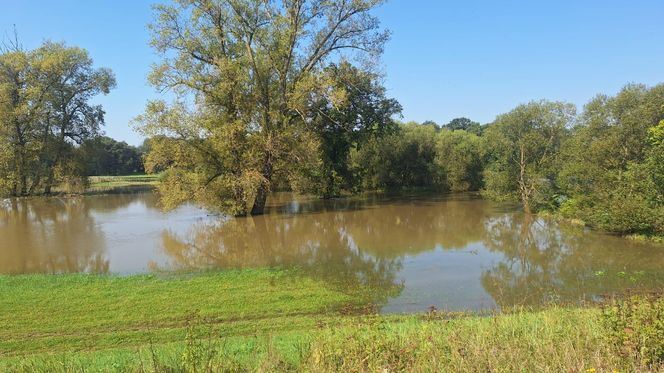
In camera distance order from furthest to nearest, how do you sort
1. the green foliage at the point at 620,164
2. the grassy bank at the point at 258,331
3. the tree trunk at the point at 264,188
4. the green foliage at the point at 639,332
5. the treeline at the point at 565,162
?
1. the tree trunk at the point at 264,188
2. the treeline at the point at 565,162
3. the green foliage at the point at 620,164
4. the grassy bank at the point at 258,331
5. the green foliage at the point at 639,332

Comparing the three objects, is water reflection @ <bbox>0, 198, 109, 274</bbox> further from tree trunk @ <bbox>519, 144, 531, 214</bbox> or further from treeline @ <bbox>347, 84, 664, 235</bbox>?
tree trunk @ <bbox>519, 144, 531, 214</bbox>

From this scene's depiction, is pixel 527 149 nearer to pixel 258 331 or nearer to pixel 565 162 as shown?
pixel 565 162

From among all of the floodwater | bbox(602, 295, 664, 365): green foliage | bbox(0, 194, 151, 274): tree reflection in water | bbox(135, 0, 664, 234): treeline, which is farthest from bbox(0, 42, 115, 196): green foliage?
bbox(602, 295, 664, 365): green foliage

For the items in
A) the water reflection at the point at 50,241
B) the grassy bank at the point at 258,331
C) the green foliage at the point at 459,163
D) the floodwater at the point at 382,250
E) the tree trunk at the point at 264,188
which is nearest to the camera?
the grassy bank at the point at 258,331

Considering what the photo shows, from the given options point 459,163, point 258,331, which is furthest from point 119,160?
point 258,331

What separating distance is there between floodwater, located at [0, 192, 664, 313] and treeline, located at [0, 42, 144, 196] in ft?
44.6

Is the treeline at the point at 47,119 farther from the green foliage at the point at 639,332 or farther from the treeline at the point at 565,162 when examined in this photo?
the green foliage at the point at 639,332

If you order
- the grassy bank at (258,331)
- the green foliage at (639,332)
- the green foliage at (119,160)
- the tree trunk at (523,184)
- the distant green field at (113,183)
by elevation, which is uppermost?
the green foliage at (119,160)

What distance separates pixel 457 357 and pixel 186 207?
105ft

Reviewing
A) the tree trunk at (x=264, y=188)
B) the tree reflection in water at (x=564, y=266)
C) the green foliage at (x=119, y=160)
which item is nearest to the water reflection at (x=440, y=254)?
the tree reflection in water at (x=564, y=266)

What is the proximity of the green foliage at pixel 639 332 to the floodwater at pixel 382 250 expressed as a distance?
556cm

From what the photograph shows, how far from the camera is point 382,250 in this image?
18.0 m

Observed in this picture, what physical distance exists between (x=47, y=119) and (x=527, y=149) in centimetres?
4340

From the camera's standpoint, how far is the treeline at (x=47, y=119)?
39844mm
